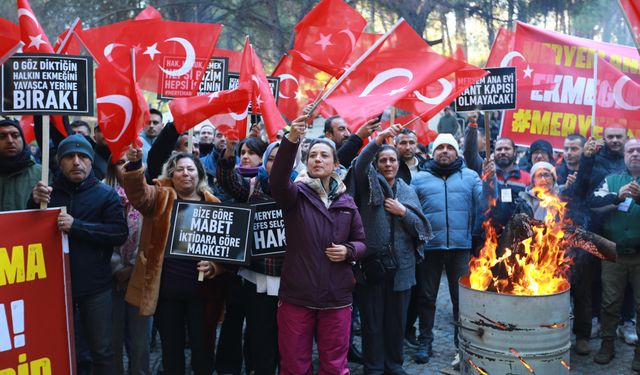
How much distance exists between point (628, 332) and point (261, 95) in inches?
190

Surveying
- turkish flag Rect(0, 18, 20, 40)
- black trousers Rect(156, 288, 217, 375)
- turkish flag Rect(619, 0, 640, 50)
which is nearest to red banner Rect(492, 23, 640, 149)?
turkish flag Rect(619, 0, 640, 50)

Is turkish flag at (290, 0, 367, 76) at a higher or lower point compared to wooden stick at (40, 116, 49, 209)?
higher

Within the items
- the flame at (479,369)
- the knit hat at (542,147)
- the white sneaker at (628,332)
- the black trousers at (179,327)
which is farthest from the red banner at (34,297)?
the knit hat at (542,147)

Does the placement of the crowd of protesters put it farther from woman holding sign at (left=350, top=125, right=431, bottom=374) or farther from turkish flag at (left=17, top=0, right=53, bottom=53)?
turkish flag at (left=17, top=0, right=53, bottom=53)

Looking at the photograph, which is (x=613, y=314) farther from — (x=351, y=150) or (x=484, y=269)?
(x=351, y=150)

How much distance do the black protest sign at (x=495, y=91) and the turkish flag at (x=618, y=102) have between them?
3.15 feet

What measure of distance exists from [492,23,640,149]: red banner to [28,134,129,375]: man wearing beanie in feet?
19.0

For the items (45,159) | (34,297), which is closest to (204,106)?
(45,159)

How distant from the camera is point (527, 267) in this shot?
475cm

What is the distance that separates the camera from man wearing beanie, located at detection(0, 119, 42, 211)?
5.06m

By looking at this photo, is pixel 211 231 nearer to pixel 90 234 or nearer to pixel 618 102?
pixel 90 234

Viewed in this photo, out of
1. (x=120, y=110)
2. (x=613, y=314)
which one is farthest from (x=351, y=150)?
(x=613, y=314)

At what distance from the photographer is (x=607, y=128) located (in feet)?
22.2

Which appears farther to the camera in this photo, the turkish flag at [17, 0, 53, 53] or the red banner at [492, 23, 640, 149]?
the red banner at [492, 23, 640, 149]
